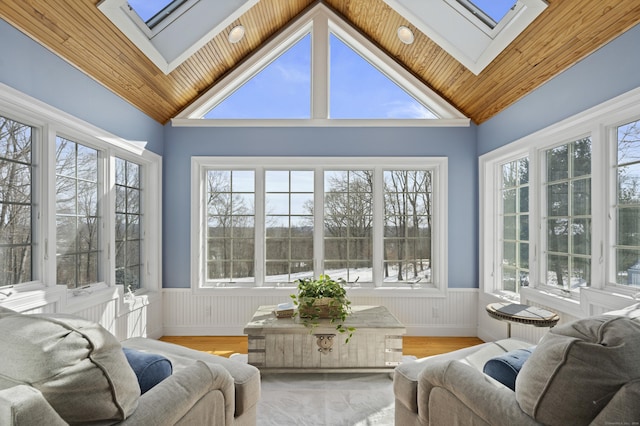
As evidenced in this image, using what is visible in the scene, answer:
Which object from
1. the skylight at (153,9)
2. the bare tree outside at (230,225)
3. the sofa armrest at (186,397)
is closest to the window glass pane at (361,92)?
the bare tree outside at (230,225)

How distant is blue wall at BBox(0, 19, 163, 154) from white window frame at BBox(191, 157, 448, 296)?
34.7 inches

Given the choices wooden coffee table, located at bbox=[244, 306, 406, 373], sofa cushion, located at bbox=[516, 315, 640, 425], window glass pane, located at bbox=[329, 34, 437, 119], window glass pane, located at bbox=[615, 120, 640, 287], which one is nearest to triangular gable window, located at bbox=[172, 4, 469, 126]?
window glass pane, located at bbox=[329, 34, 437, 119]

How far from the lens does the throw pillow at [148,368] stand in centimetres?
142

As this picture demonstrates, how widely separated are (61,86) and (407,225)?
3440mm

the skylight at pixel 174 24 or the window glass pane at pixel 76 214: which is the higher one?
the skylight at pixel 174 24

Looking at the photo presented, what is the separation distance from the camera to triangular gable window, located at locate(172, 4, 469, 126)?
3.98 metres

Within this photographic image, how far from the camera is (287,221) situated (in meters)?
4.12

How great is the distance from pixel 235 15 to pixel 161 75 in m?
0.89

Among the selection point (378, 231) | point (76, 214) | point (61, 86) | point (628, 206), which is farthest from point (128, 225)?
point (628, 206)

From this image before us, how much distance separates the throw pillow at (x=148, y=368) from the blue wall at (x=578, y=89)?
2.99 metres

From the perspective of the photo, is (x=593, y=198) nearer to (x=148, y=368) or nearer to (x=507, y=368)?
(x=507, y=368)

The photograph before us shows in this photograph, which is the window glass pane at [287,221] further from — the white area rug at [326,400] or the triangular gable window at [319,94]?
the white area rug at [326,400]

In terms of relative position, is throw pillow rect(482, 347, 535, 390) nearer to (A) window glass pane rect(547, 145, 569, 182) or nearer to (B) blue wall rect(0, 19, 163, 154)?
(A) window glass pane rect(547, 145, 569, 182)

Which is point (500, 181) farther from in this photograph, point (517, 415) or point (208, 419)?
point (208, 419)
